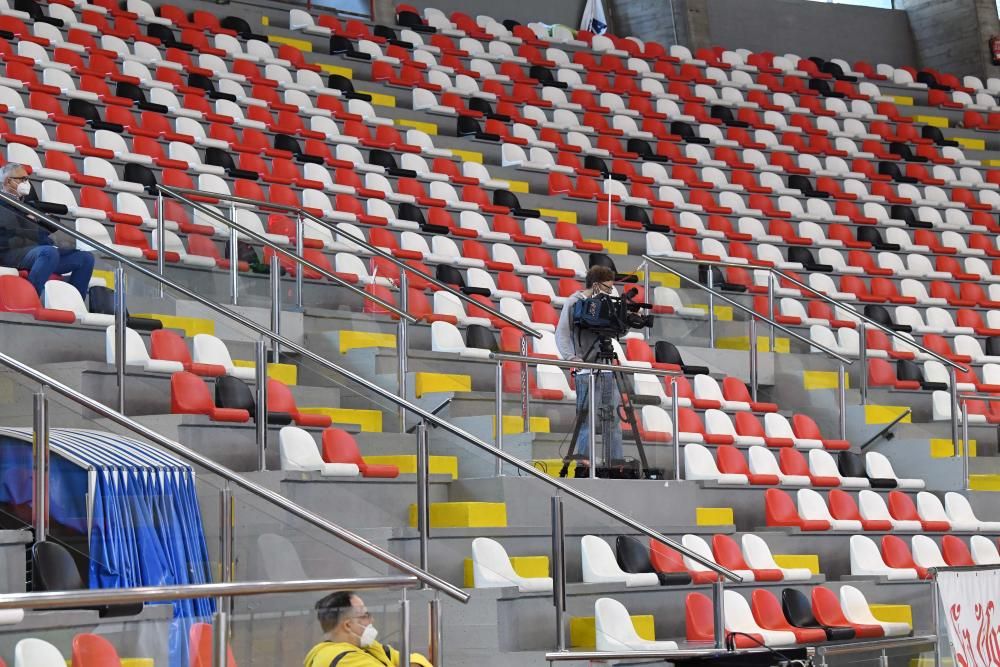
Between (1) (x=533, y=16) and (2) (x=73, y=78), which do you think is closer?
(2) (x=73, y=78)

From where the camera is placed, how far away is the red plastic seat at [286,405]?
7402mm

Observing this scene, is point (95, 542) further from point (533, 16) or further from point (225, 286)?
point (533, 16)

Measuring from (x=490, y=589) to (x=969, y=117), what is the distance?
1429 cm

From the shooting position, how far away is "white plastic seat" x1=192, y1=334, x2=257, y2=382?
755 centimetres

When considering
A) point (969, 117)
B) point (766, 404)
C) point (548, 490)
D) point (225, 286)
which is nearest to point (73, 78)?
point (225, 286)

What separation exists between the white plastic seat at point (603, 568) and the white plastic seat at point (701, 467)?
2.24 m

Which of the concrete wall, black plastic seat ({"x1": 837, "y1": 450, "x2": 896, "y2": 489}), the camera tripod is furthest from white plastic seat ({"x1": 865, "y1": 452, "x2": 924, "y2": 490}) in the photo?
the concrete wall

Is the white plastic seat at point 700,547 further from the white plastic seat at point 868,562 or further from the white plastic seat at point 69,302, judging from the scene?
the white plastic seat at point 69,302

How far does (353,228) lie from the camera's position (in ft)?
37.8

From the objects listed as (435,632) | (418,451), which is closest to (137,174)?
(418,451)

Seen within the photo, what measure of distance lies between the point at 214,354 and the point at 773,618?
3.13 m

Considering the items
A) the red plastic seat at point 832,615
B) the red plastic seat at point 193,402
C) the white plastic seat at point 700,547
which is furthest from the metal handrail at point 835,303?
the red plastic seat at point 193,402

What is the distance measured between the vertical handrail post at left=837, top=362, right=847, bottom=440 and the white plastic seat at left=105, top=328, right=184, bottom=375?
5574mm

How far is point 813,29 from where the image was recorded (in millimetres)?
21016
